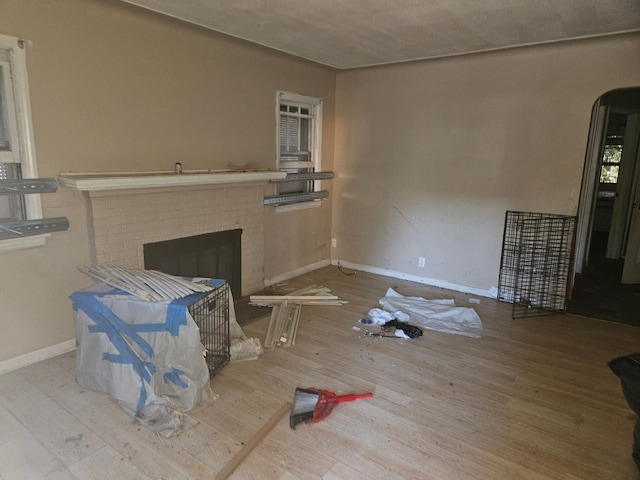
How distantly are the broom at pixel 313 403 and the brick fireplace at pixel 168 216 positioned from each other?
1.69 meters

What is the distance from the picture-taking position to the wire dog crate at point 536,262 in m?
4.09

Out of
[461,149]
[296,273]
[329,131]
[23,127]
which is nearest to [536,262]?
[461,149]

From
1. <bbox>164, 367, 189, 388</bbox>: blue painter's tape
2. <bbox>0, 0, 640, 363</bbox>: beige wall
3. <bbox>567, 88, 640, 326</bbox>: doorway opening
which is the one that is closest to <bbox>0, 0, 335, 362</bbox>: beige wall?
<bbox>0, 0, 640, 363</bbox>: beige wall

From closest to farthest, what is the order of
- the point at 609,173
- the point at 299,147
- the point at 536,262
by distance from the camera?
the point at 536,262 < the point at 299,147 < the point at 609,173

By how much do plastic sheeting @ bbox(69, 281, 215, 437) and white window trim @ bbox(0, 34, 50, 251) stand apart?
630 mm

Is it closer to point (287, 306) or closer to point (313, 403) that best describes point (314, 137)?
point (287, 306)

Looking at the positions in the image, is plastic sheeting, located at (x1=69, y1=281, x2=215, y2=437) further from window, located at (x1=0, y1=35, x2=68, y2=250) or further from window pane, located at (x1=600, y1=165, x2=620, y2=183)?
window pane, located at (x1=600, y1=165, x2=620, y2=183)

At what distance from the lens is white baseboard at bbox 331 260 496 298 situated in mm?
4621

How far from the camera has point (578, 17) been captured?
10.2ft

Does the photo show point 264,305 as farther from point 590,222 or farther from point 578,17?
point 590,222

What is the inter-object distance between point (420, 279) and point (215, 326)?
2852 millimetres

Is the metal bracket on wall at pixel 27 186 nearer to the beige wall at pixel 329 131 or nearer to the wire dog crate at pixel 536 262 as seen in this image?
the beige wall at pixel 329 131

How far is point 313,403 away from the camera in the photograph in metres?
2.47

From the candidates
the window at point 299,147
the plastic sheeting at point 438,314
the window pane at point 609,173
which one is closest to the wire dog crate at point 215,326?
the plastic sheeting at point 438,314
